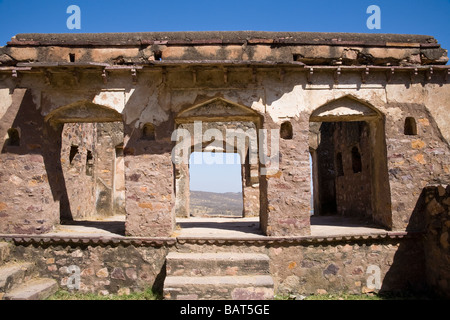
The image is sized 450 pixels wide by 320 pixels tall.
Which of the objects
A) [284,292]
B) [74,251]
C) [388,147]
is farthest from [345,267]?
[74,251]

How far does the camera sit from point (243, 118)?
688cm

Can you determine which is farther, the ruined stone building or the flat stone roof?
the flat stone roof

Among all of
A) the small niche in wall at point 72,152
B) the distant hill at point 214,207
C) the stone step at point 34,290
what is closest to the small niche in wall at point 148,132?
the stone step at point 34,290

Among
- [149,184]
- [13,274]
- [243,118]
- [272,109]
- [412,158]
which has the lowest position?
[13,274]

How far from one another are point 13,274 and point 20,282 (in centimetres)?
30

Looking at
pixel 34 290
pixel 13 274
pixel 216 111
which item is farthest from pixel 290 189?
pixel 13 274

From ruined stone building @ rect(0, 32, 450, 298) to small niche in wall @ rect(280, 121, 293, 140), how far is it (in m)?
0.02

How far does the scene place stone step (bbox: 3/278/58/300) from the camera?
5.12 m

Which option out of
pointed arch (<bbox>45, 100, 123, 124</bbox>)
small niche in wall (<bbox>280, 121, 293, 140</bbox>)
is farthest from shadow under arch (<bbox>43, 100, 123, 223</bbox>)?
small niche in wall (<bbox>280, 121, 293, 140</bbox>)

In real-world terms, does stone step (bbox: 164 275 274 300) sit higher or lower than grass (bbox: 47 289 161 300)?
higher

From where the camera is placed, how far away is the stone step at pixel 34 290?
5118 mm

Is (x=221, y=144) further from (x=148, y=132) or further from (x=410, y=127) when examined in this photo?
(x=410, y=127)

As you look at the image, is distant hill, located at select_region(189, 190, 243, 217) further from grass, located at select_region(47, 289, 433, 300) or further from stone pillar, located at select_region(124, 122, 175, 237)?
grass, located at select_region(47, 289, 433, 300)
